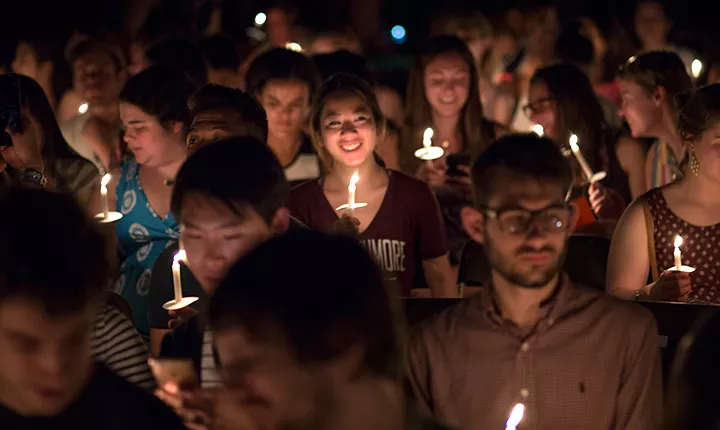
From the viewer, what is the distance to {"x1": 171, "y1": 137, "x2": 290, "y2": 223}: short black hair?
9.91 ft

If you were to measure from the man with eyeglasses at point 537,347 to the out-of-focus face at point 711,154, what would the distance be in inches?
43.2

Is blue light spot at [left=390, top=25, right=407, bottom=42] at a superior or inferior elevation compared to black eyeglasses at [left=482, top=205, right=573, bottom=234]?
superior

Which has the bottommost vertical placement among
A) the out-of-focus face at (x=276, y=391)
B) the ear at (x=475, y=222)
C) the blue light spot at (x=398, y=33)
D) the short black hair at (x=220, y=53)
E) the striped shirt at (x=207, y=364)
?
the striped shirt at (x=207, y=364)

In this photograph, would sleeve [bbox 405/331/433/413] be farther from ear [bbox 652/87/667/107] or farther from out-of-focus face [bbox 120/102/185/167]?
ear [bbox 652/87/667/107]

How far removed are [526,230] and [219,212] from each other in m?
0.77

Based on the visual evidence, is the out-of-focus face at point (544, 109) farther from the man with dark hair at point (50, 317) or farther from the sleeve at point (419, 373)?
the man with dark hair at point (50, 317)

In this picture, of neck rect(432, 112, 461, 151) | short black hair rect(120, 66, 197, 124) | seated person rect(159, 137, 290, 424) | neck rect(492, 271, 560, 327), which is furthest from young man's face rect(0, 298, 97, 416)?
neck rect(432, 112, 461, 151)

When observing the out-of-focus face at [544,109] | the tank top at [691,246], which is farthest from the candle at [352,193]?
the out-of-focus face at [544,109]

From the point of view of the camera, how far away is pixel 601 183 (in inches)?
236

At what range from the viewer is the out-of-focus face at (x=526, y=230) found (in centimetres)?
304

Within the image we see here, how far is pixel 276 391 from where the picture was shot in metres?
1.85

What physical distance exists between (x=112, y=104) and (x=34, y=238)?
529cm

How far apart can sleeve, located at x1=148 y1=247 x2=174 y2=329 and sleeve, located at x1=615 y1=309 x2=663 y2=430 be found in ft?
4.72

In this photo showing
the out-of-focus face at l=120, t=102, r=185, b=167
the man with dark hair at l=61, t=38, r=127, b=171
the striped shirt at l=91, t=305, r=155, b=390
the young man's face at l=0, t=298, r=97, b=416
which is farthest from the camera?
the man with dark hair at l=61, t=38, r=127, b=171
